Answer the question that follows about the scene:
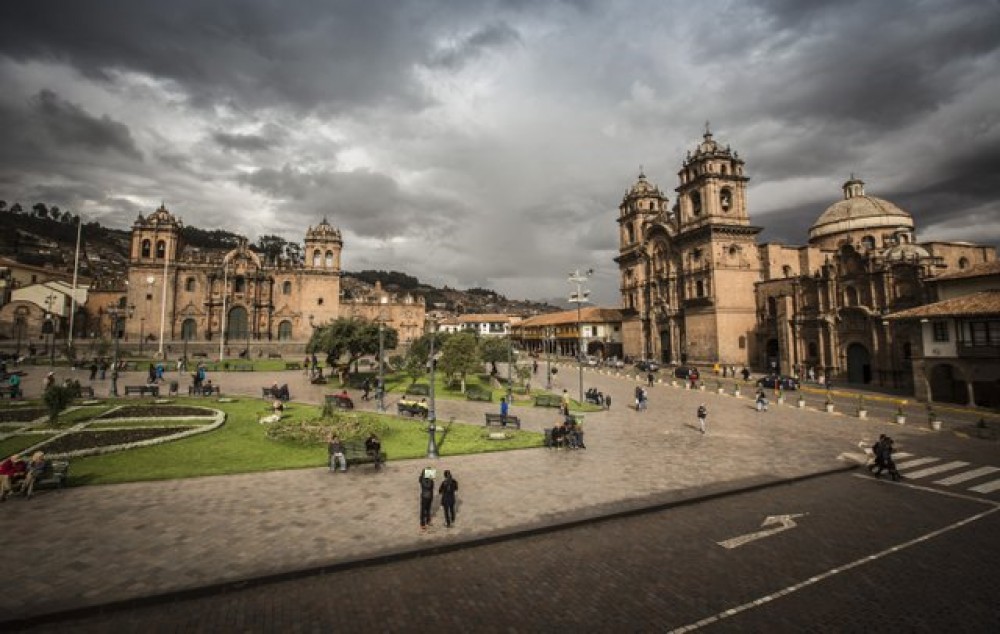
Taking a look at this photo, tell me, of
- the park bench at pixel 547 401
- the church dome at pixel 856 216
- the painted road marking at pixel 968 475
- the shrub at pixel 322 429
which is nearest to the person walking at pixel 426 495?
the shrub at pixel 322 429

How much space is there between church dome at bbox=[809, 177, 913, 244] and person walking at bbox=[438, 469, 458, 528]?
57798 mm

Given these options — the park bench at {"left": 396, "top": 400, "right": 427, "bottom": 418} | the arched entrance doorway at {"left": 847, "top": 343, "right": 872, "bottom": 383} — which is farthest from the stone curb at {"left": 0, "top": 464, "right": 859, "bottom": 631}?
the arched entrance doorway at {"left": 847, "top": 343, "right": 872, "bottom": 383}

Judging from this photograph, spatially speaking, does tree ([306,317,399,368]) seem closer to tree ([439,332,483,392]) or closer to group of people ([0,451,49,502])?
tree ([439,332,483,392])

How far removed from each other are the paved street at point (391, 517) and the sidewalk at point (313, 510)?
35 mm

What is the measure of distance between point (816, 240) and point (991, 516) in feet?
171

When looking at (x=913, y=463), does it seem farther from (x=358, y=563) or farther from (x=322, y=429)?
(x=322, y=429)

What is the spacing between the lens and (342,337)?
3011 centimetres

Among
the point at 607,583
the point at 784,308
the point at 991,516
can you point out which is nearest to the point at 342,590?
the point at 607,583

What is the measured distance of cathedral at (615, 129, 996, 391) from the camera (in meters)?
35.3

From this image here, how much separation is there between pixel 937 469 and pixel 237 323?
66176mm

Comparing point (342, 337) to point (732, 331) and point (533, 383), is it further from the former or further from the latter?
point (732, 331)

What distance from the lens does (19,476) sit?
414 inches

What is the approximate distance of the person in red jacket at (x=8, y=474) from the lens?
1015cm

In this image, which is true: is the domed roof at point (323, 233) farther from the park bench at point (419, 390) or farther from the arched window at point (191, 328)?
the park bench at point (419, 390)
